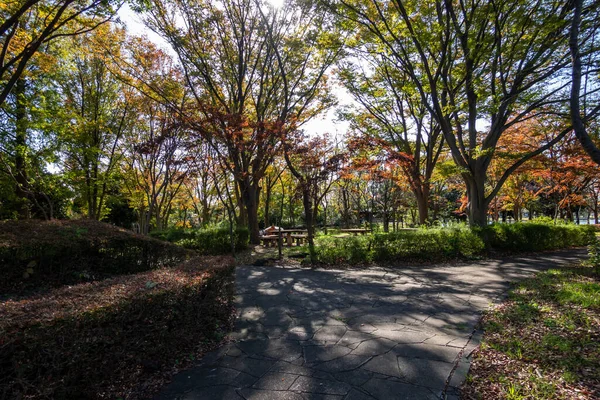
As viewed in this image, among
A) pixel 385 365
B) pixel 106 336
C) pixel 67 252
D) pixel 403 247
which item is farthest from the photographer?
pixel 403 247

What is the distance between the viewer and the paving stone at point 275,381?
2500mm

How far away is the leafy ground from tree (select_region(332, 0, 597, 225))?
16.6 feet

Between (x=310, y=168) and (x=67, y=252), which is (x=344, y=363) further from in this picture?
(x=310, y=168)

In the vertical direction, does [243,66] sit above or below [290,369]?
above

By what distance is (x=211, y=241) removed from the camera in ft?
34.5

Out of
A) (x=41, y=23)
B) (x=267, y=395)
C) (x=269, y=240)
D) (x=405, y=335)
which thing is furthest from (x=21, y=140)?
(x=405, y=335)

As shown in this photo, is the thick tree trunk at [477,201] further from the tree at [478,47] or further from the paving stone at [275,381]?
the paving stone at [275,381]

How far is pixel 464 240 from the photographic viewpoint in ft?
29.1

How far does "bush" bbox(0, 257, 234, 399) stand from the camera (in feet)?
6.06

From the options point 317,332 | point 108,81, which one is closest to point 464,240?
point 317,332

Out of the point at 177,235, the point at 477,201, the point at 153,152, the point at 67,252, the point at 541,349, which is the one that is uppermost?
the point at 153,152

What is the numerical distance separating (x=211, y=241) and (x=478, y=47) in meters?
10.1

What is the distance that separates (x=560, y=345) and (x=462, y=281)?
3274mm

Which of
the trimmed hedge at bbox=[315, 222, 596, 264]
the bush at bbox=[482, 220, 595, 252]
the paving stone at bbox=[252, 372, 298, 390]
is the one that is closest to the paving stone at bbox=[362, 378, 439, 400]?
the paving stone at bbox=[252, 372, 298, 390]
